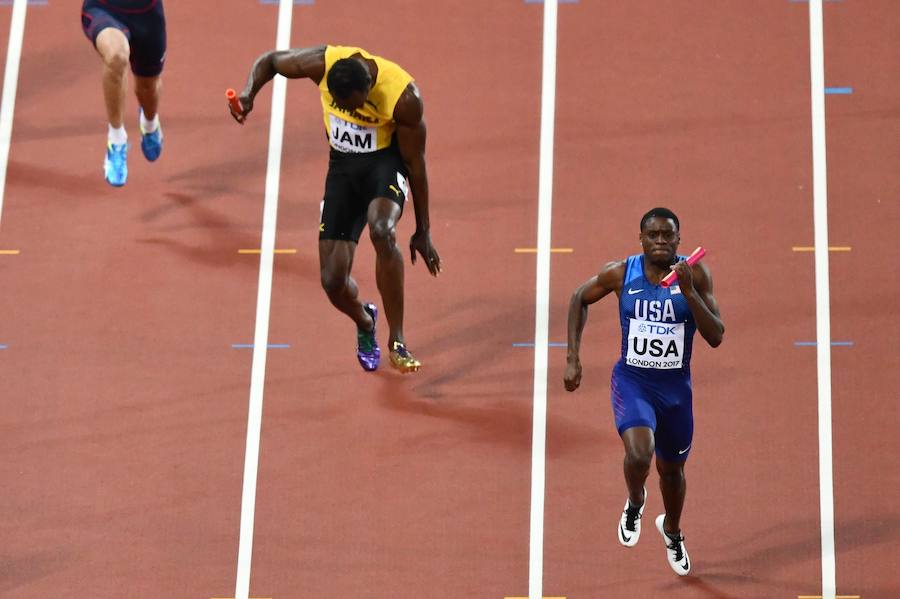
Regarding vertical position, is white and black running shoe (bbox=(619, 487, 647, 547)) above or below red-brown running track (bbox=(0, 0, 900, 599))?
below

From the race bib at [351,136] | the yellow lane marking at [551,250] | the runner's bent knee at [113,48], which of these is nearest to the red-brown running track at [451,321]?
the yellow lane marking at [551,250]

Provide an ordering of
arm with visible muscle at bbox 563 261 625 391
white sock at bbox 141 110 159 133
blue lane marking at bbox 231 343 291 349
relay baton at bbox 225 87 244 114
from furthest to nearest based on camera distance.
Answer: white sock at bbox 141 110 159 133 < blue lane marking at bbox 231 343 291 349 < relay baton at bbox 225 87 244 114 < arm with visible muscle at bbox 563 261 625 391

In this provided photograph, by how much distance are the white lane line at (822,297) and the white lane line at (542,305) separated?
170 cm

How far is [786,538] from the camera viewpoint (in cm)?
1010

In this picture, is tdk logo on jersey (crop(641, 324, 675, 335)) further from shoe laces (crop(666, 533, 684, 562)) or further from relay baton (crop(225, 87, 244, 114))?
relay baton (crop(225, 87, 244, 114))

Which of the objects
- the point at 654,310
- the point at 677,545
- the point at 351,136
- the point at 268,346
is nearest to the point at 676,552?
the point at 677,545

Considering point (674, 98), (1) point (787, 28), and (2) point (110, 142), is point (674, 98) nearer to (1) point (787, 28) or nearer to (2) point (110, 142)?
A: (1) point (787, 28)

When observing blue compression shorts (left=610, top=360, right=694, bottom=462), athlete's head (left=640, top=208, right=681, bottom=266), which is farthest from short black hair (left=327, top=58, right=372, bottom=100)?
blue compression shorts (left=610, top=360, right=694, bottom=462)

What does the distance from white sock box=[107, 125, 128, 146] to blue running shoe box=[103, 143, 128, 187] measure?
0.07 feet

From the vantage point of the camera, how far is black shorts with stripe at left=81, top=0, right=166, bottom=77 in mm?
10602

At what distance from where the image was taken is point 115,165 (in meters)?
11.0

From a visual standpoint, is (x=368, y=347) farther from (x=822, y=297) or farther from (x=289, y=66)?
(x=822, y=297)

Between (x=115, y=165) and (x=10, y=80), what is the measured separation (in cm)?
156

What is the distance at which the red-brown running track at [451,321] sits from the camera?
397 inches
